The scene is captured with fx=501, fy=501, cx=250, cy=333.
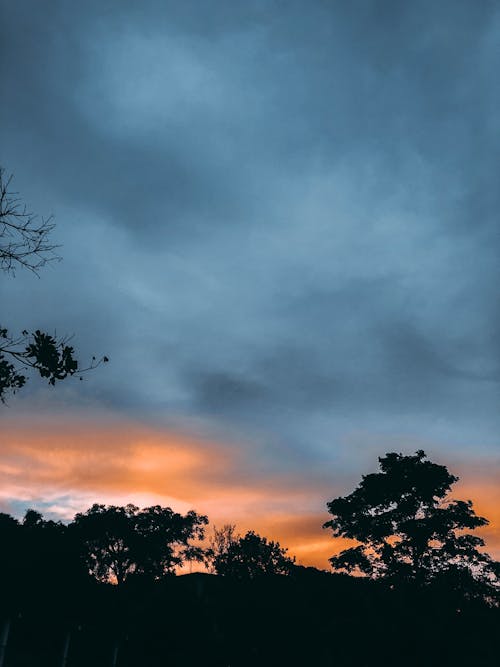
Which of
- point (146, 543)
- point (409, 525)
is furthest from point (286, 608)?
point (146, 543)

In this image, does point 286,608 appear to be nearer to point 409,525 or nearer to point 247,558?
point 409,525

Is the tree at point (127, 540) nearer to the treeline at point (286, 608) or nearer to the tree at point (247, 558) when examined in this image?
the tree at point (247, 558)

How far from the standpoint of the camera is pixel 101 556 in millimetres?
61094

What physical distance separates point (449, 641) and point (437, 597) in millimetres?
2113

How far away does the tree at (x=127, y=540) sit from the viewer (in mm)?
60625

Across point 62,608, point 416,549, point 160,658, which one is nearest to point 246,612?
point 160,658

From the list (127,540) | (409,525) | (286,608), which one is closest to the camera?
(286,608)

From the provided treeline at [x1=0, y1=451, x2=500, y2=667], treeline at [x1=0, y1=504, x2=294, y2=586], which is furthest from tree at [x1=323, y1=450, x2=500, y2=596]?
treeline at [x1=0, y1=504, x2=294, y2=586]

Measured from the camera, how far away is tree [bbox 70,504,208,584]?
2387 inches

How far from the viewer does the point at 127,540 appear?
202ft

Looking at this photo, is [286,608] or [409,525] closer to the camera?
[286,608]

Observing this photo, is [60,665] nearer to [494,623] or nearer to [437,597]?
→ [437,597]

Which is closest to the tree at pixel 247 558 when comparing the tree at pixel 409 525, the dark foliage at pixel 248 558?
the dark foliage at pixel 248 558

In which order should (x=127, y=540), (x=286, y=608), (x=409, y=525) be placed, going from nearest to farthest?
(x=286, y=608) → (x=409, y=525) → (x=127, y=540)
